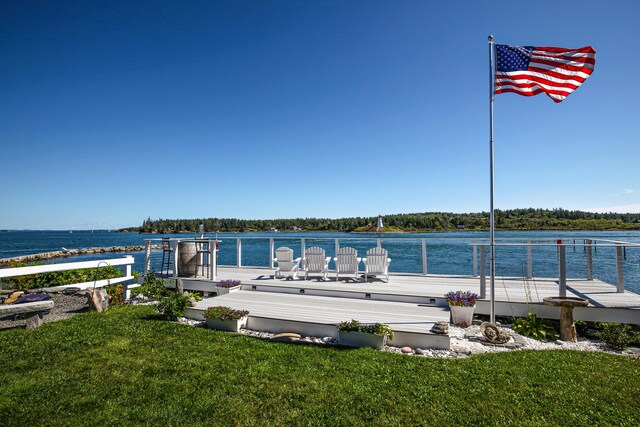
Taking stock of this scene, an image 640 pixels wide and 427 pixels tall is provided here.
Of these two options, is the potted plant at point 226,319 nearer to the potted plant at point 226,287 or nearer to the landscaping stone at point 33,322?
the potted plant at point 226,287

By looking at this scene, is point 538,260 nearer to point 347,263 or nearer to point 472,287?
point 472,287

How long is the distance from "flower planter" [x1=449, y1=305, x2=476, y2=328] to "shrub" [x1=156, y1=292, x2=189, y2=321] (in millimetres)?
4732

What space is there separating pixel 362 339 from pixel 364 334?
84 mm

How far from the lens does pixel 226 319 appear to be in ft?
16.6

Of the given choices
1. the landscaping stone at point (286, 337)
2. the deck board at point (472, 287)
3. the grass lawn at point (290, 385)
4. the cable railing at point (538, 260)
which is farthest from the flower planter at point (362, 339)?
the deck board at point (472, 287)

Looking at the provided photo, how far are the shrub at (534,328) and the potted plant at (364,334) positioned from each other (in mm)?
2336

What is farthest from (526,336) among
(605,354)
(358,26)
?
(358,26)

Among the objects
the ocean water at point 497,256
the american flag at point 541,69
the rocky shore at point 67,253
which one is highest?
the american flag at point 541,69

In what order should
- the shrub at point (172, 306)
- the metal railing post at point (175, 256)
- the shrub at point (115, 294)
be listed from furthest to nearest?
the metal railing post at point (175, 256) → the shrub at point (115, 294) → the shrub at point (172, 306)

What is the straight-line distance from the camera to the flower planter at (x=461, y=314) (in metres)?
5.32

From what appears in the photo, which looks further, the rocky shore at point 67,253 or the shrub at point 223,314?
the rocky shore at point 67,253

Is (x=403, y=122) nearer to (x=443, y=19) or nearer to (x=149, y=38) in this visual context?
(x=443, y=19)

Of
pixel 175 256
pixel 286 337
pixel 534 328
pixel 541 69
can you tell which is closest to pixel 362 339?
pixel 286 337

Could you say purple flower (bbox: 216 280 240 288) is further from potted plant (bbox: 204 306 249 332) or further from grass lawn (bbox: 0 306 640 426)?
grass lawn (bbox: 0 306 640 426)
